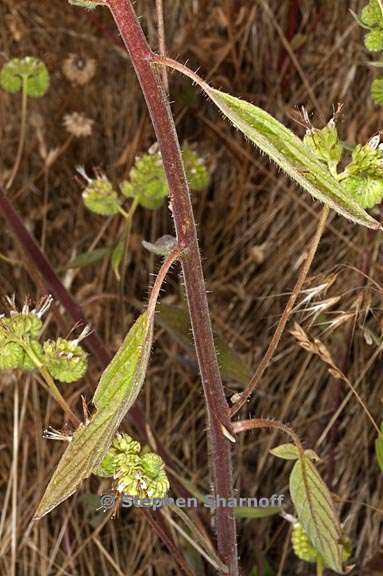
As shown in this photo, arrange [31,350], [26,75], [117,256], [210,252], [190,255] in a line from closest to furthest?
1. [190,255]
2. [31,350]
3. [117,256]
4. [26,75]
5. [210,252]

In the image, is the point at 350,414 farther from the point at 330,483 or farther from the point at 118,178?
the point at 118,178

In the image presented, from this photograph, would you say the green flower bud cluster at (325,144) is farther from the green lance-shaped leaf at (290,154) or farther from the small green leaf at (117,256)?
the small green leaf at (117,256)

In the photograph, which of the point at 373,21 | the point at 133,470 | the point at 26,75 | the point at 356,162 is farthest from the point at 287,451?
the point at 26,75

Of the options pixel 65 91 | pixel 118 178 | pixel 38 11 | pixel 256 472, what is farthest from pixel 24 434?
pixel 38 11

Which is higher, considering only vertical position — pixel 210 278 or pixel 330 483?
pixel 210 278

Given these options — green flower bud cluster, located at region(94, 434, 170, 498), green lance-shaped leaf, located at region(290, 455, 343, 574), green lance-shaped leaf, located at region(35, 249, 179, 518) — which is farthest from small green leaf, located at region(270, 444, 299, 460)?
green lance-shaped leaf, located at region(35, 249, 179, 518)

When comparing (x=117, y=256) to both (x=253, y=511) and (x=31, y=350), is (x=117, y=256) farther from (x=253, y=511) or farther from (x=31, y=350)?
(x=253, y=511)
